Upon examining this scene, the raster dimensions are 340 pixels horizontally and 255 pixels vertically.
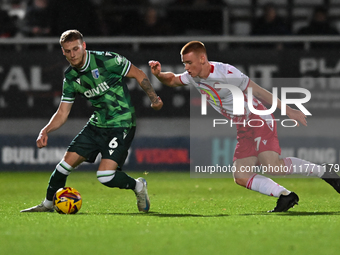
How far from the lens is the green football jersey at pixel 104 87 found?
6.96 metres

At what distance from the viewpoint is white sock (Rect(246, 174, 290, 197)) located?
6.73 metres

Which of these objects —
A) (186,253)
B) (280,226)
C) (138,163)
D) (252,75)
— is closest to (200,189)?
(138,163)

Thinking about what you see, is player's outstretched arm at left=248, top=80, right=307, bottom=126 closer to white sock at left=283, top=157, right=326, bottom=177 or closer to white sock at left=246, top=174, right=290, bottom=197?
white sock at left=283, top=157, right=326, bottom=177

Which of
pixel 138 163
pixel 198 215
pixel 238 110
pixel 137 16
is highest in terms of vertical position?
pixel 137 16

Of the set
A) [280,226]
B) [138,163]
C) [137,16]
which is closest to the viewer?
[280,226]

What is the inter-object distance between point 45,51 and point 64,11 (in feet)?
3.10

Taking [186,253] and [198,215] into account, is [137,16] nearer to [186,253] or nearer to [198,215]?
[198,215]

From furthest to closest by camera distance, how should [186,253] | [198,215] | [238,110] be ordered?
[238,110] → [198,215] → [186,253]

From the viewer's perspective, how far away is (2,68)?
12.6 m

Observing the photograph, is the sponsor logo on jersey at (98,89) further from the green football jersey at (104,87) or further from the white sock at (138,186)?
the white sock at (138,186)

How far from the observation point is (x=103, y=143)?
6.99 meters

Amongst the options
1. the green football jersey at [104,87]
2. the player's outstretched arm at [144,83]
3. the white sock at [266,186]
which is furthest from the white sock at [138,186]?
the white sock at [266,186]

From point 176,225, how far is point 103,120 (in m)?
1.82

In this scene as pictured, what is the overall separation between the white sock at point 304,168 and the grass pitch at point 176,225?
1.42 ft
